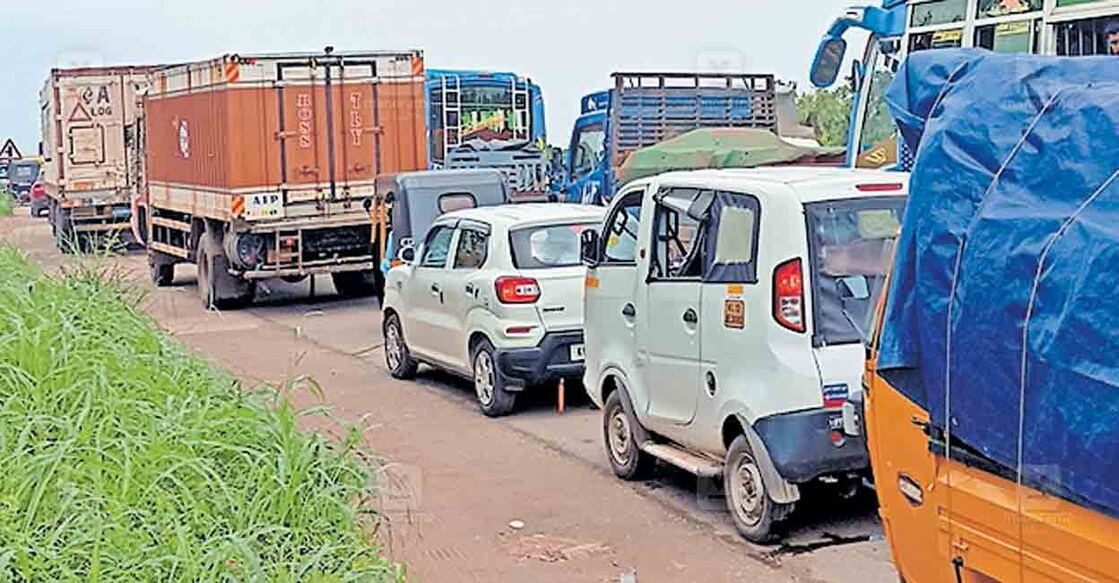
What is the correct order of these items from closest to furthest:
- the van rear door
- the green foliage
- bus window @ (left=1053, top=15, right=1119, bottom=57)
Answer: the van rear door
bus window @ (left=1053, top=15, right=1119, bottom=57)
the green foliage

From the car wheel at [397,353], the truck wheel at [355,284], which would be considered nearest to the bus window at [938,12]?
the car wheel at [397,353]

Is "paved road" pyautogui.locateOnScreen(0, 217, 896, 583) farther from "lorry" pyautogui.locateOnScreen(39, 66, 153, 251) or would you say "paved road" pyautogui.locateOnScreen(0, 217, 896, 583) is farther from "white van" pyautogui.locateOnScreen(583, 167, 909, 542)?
"lorry" pyautogui.locateOnScreen(39, 66, 153, 251)

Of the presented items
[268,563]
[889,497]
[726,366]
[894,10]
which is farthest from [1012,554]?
[894,10]

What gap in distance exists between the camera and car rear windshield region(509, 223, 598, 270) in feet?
36.3

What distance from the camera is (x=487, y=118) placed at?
27.1 meters

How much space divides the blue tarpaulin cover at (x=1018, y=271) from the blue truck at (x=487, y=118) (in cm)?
2028

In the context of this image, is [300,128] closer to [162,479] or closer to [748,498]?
[748,498]

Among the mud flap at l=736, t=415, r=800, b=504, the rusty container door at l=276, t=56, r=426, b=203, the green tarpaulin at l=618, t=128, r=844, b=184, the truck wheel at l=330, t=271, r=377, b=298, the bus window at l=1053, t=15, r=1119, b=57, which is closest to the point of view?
the mud flap at l=736, t=415, r=800, b=504

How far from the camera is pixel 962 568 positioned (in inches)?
172

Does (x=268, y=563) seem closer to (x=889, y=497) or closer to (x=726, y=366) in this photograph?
(x=889, y=497)

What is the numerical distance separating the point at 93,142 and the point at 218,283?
11978 mm

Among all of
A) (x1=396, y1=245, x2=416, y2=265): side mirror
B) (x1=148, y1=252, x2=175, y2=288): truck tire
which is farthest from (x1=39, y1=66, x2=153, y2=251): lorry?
(x1=396, y1=245, x2=416, y2=265): side mirror

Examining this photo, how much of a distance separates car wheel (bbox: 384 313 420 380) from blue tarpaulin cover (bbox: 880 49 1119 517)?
8945mm

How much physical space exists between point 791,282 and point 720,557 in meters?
1.41
